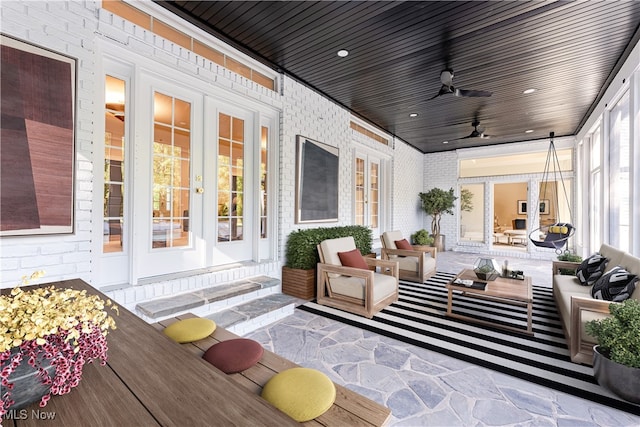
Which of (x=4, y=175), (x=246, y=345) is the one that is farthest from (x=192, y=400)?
(x=4, y=175)

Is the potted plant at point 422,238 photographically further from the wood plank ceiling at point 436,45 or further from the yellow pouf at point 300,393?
the yellow pouf at point 300,393

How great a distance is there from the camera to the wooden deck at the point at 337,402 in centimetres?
117

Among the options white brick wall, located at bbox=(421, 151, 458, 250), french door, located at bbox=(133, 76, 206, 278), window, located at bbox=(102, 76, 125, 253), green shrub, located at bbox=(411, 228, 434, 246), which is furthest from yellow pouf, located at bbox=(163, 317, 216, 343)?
white brick wall, located at bbox=(421, 151, 458, 250)

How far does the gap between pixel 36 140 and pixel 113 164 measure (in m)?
0.66

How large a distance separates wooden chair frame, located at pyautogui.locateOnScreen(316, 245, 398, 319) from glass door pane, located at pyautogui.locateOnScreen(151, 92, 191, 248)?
173 cm

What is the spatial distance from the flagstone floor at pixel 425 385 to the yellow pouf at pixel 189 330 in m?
0.93

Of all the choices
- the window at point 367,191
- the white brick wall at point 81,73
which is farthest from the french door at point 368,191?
the white brick wall at point 81,73

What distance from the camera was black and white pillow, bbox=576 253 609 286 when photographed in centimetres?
321

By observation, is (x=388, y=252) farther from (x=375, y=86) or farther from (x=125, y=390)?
(x=125, y=390)

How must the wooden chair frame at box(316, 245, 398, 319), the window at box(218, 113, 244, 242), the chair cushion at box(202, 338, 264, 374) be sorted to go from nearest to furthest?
1. the chair cushion at box(202, 338, 264, 374)
2. the wooden chair frame at box(316, 245, 398, 319)
3. the window at box(218, 113, 244, 242)

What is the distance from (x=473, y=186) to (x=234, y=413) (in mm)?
9279

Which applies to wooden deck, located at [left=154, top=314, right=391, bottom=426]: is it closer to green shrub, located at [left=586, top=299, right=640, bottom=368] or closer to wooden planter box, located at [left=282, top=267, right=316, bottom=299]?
green shrub, located at [left=586, top=299, right=640, bottom=368]

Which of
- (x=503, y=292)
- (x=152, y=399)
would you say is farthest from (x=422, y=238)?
(x=152, y=399)

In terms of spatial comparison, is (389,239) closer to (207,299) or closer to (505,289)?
(505,289)
